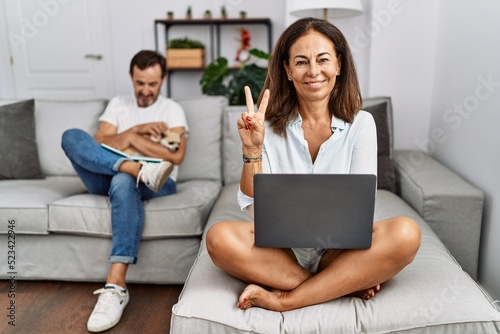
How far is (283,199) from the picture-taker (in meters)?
1.26

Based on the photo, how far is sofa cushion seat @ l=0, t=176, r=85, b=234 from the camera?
2148mm

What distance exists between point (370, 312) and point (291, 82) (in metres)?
0.75

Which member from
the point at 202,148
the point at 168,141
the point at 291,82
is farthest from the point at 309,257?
the point at 202,148

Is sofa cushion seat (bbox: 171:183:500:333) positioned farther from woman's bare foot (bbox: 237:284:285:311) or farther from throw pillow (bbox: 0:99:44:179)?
throw pillow (bbox: 0:99:44:179)

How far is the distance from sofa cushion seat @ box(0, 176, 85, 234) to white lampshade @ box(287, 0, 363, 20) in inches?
58.9

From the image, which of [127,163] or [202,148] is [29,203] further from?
[202,148]

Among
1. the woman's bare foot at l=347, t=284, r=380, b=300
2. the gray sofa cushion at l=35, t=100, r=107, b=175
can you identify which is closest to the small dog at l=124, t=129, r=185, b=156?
the gray sofa cushion at l=35, t=100, r=107, b=175

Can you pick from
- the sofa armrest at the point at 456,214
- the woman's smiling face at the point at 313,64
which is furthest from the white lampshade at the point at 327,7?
the woman's smiling face at the point at 313,64

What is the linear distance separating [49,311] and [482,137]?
1.94 meters

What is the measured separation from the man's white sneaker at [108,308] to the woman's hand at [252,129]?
910 millimetres

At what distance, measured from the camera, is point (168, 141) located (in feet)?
7.77

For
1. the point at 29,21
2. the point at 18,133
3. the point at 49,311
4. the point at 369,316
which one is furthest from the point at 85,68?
the point at 369,316

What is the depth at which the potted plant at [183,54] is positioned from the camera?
4531 mm

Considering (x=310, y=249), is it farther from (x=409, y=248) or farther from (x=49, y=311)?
(x=49, y=311)
